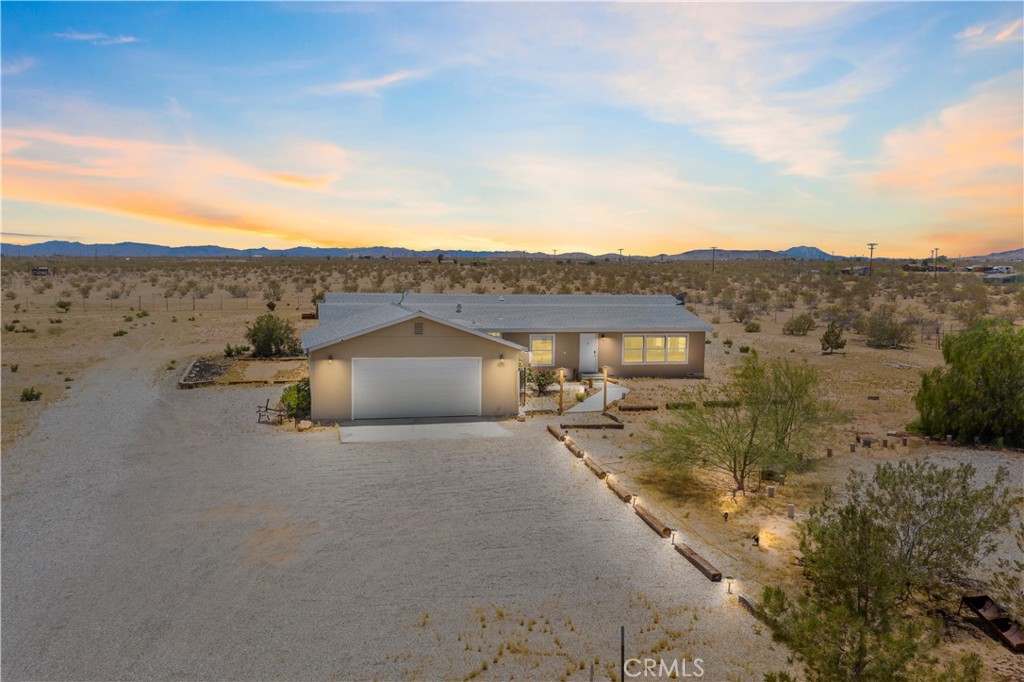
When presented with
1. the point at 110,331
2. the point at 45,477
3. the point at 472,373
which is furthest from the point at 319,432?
the point at 110,331

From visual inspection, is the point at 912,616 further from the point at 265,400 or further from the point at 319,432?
the point at 265,400

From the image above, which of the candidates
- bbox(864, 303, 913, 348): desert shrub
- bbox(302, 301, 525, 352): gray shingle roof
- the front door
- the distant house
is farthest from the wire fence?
the distant house

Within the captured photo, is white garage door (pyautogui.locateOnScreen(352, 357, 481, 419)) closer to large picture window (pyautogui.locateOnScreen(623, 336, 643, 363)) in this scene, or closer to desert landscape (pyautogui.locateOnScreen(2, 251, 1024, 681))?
desert landscape (pyautogui.locateOnScreen(2, 251, 1024, 681))

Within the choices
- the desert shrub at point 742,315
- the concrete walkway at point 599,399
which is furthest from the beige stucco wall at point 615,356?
the desert shrub at point 742,315

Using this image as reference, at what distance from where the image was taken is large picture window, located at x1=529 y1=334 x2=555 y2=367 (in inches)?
1072

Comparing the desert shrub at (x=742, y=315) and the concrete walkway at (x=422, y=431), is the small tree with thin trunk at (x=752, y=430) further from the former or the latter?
the desert shrub at (x=742, y=315)

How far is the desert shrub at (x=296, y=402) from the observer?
2003 centimetres

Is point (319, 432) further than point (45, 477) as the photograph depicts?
Yes

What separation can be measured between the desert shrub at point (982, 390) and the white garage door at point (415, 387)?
548 inches

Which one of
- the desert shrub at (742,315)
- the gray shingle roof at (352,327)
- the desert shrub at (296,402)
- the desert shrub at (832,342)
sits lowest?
the desert shrub at (296,402)

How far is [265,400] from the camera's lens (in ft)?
74.8

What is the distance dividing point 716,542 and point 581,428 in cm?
805

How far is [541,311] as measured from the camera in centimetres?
2900

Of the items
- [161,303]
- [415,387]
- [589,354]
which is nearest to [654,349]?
[589,354]
